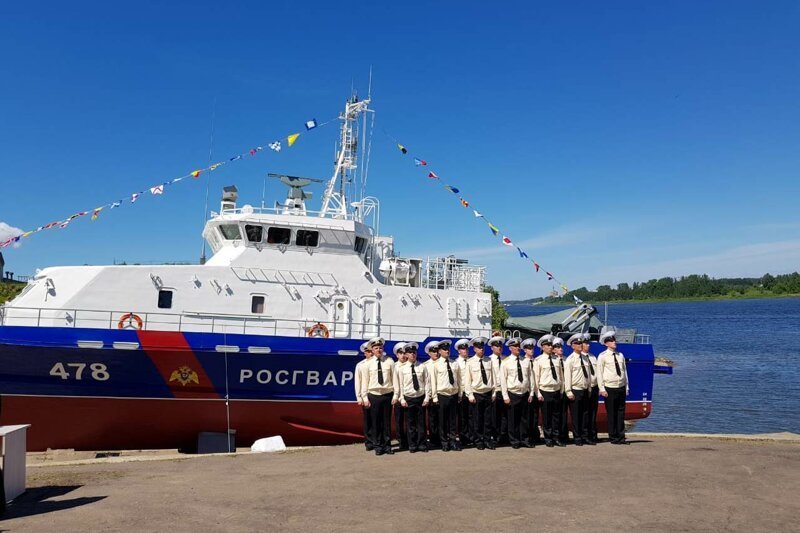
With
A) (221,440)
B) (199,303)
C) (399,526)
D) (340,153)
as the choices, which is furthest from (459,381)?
(340,153)

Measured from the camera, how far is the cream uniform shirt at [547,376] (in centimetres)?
908

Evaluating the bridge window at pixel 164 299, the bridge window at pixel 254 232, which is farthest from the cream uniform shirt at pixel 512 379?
the bridge window at pixel 164 299

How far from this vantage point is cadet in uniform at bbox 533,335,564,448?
905 centimetres

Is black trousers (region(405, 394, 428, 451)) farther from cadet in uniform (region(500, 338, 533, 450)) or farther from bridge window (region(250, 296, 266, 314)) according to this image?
bridge window (region(250, 296, 266, 314))

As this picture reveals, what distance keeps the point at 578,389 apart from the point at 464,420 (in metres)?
1.79

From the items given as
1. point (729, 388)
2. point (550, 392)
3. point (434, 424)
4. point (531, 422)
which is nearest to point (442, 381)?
point (434, 424)

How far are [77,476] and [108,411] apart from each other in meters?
3.77

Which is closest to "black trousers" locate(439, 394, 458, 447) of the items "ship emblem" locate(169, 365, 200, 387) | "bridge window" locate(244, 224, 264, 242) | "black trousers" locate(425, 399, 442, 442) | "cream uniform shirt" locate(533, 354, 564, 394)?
"black trousers" locate(425, 399, 442, 442)

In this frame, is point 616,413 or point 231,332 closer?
point 616,413

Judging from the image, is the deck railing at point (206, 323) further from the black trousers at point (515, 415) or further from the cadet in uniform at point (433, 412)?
the black trousers at point (515, 415)

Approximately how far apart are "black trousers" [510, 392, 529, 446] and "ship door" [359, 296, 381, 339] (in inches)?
174

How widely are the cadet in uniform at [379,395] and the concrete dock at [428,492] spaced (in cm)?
34

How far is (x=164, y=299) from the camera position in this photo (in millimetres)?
11648

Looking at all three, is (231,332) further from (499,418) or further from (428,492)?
(428,492)
